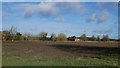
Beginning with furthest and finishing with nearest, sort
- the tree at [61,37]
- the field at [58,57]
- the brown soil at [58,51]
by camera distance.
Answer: the tree at [61,37] → the brown soil at [58,51] → the field at [58,57]

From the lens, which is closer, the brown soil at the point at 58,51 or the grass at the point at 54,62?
the grass at the point at 54,62

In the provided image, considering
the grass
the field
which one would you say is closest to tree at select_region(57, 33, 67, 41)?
the field

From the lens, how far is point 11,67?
7.29 meters

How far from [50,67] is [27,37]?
46262mm

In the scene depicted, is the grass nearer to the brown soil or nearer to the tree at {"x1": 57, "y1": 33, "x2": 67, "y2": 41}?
the brown soil

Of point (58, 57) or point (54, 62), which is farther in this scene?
point (58, 57)

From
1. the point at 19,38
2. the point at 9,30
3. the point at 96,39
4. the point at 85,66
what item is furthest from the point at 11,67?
the point at 96,39

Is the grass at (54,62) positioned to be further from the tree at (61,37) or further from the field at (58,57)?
the tree at (61,37)

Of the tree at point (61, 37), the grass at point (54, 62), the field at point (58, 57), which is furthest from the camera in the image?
the tree at point (61, 37)

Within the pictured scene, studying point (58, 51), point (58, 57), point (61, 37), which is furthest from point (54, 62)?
point (61, 37)

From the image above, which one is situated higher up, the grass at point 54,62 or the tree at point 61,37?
the tree at point 61,37

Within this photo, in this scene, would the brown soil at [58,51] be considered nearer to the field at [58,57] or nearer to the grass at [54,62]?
the field at [58,57]

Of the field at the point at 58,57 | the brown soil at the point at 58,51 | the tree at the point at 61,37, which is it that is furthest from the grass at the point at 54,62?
the tree at the point at 61,37

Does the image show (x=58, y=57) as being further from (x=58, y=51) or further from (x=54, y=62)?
(x=58, y=51)
